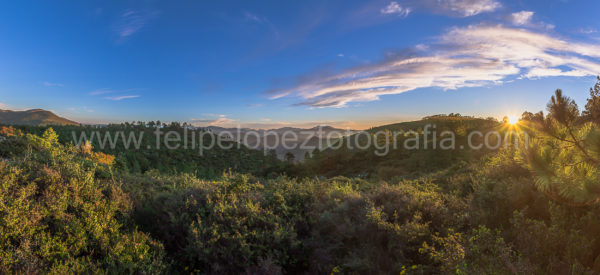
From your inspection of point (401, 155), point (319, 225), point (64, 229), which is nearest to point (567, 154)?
point (319, 225)

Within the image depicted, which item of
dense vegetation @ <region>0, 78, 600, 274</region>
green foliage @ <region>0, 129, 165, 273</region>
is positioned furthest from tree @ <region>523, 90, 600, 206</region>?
green foliage @ <region>0, 129, 165, 273</region>

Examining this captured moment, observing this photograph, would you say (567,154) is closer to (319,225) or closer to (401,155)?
(319,225)

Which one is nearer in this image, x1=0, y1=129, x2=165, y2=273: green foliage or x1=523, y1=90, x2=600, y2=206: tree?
x1=0, y1=129, x2=165, y2=273: green foliage

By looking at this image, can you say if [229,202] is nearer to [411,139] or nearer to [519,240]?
[519,240]

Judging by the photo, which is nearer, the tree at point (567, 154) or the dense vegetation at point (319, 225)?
the dense vegetation at point (319, 225)

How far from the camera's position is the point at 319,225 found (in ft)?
15.7

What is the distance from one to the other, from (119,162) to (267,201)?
328 inches

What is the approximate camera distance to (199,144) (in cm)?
4947

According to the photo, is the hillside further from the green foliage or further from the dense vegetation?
the green foliage

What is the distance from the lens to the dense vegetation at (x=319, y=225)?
3293 millimetres

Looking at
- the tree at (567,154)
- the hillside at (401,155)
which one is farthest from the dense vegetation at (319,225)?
the hillside at (401,155)

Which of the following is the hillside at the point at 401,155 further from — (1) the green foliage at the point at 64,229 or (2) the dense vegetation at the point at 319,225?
(1) the green foliage at the point at 64,229

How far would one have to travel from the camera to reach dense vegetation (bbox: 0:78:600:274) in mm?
3293

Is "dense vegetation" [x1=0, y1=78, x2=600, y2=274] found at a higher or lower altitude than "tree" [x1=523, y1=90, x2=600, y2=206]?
lower
